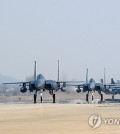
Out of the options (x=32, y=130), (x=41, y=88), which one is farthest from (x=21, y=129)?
(x=41, y=88)

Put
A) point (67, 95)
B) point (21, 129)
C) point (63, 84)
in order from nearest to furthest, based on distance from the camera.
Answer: point (21, 129)
point (63, 84)
point (67, 95)

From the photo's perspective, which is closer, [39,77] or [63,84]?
[39,77]

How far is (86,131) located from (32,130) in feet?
9.47

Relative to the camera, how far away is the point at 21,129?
87.6 feet

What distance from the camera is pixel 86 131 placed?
25516 millimetres

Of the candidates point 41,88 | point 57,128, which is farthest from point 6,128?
point 41,88

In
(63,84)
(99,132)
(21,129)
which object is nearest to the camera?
(99,132)

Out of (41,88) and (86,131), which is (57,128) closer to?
(86,131)

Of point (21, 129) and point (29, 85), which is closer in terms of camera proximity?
point (21, 129)

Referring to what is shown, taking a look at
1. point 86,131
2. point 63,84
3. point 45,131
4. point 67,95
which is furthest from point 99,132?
point 67,95

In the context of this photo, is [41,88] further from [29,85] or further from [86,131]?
[86,131]

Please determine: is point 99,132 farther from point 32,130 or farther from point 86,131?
point 32,130

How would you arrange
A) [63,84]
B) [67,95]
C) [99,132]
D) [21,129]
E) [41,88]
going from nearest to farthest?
[99,132], [21,129], [41,88], [63,84], [67,95]

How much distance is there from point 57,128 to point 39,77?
52438 millimetres
